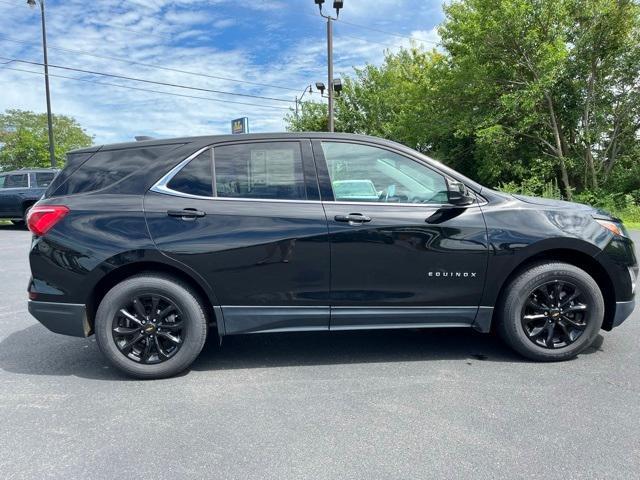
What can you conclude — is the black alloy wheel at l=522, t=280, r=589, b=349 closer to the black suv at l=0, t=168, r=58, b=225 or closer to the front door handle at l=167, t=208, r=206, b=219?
the front door handle at l=167, t=208, r=206, b=219

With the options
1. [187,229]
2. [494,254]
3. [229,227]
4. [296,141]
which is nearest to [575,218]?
[494,254]

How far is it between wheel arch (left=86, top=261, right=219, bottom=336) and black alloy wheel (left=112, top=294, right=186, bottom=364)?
192 mm

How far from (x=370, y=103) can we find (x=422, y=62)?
412cm

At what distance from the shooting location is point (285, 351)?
3.93 m

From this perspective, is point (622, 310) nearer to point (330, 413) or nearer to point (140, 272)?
point (330, 413)

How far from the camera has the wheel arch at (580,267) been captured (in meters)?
3.48

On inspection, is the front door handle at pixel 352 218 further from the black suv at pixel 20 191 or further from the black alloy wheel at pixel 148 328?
the black suv at pixel 20 191

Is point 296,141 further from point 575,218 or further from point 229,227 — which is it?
point 575,218

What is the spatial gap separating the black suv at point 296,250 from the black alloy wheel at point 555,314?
0.01m

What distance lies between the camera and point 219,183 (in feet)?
11.1

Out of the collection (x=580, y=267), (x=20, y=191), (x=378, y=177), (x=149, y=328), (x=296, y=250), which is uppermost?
(x=20, y=191)

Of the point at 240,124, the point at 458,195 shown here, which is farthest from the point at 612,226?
the point at 240,124

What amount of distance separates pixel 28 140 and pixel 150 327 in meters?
41.7

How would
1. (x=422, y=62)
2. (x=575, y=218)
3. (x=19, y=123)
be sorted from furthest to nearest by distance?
(x=19, y=123) → (x=422, y=62) → (x=575, y=218)
